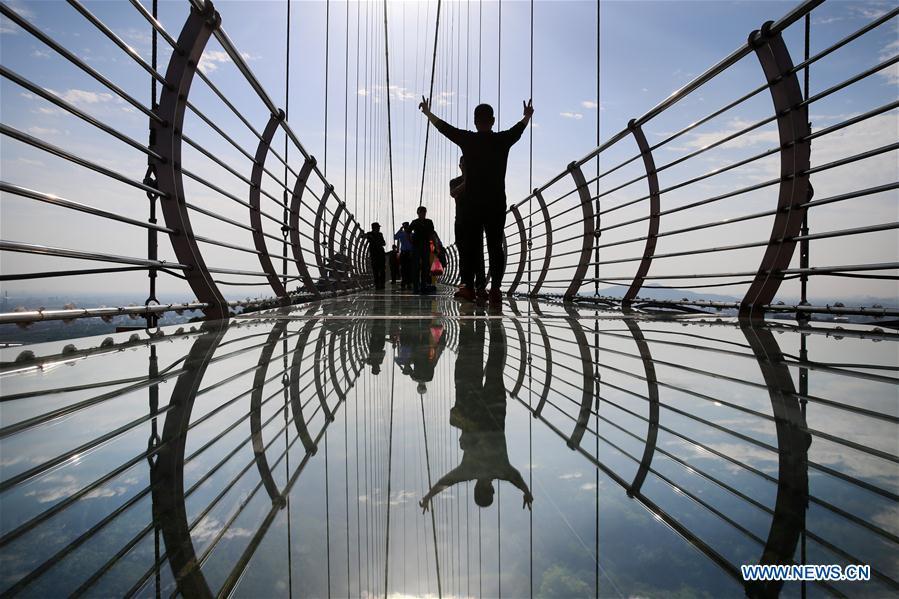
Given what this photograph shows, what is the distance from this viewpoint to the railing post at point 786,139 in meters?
2.55

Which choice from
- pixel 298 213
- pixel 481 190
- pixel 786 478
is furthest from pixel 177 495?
pixel 298 213

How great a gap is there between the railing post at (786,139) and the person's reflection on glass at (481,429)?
1.91m

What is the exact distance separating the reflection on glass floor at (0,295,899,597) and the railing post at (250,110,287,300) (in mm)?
2439

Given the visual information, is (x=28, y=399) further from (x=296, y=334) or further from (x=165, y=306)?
(x=165, y=306)

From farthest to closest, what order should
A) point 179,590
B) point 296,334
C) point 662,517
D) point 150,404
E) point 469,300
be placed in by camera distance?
1. point 469,300
2. point 296,334
3. point 150,404
4. point 662,517
5. point 179,590

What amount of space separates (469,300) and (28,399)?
4.16 m

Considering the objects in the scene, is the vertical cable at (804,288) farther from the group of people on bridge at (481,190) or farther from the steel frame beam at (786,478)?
the group of people on bridge at (481,190)

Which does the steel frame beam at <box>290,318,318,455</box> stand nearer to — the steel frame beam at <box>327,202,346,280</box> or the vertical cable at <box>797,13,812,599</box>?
the vertical cable at <box>797,13,812,599</box>

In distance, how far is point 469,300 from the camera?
5051 millimetres

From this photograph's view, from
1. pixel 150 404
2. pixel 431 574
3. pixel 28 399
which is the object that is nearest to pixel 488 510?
pixel 431 574

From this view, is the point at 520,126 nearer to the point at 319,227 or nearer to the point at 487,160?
the point at 487,160

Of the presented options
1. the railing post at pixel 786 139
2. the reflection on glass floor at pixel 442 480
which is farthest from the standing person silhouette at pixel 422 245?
the reflection on glass floor at pixel 442 480

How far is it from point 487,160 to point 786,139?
→ 7.32 feet

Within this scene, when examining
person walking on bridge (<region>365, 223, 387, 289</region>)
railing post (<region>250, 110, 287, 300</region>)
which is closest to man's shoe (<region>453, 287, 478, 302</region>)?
railing post (<region>250, 110, 287, 300</region>)
